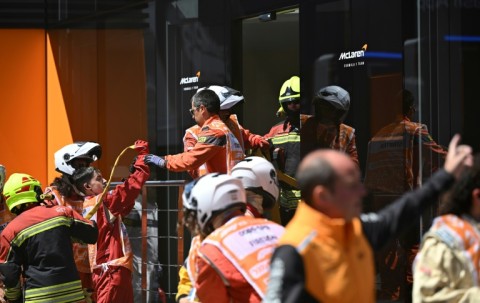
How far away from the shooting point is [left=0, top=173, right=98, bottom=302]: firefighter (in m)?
8.07

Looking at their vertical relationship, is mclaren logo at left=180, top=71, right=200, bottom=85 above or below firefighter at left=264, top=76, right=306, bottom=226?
above

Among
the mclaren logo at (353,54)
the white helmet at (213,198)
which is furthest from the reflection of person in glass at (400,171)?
the white helmet at (213,198)

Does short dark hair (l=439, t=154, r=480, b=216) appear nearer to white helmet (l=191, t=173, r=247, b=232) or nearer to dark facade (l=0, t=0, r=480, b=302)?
white helmet (l=191, t=173, r=247, b=232)

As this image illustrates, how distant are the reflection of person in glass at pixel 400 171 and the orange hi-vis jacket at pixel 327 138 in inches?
14.8

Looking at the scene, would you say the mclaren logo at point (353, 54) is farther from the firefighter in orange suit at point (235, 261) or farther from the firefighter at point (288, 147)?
the firefighter in orange suit at point (235, 261)

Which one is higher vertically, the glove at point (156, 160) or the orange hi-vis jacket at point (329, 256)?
the glove at point (156, 160)

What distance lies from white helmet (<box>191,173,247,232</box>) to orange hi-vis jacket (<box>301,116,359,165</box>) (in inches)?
159

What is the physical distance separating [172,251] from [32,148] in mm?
3806

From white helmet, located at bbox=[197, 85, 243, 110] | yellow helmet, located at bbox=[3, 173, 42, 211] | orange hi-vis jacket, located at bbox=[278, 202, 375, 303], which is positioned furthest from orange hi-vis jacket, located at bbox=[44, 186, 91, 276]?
orange hi-vis jacket, located at bbox=[278, 202, 375, 303]

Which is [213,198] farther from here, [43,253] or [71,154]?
[71,154]

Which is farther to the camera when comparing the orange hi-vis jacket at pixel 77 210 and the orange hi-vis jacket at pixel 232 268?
the orange hi-vis jacket at pixel 77 210

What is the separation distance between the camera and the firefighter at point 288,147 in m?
10.4

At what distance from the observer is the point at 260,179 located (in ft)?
21.4

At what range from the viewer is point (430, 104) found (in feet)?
27.9
